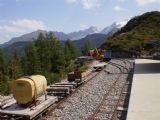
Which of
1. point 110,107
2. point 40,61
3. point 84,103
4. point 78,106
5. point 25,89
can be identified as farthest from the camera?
point 40,61

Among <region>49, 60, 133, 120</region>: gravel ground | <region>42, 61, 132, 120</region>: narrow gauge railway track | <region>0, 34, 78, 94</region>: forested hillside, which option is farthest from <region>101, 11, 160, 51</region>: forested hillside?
<region>42, 61, 132, 120</region>: narrow gauge railway track

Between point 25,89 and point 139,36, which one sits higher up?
point 139,36

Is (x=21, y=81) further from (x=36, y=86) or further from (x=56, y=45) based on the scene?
(x=56, y=45)

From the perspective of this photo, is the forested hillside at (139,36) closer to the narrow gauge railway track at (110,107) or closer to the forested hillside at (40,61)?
the forested hillside at (40,61)

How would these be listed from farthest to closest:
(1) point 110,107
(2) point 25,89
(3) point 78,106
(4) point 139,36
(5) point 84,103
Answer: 1. (4) point 139,36
2. (5) point 84,103
3. (3) point 78,106
4. (1) point 110,107
5. (2) point 25,89

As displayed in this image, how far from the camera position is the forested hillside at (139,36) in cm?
9618

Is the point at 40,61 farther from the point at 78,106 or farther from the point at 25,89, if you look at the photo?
the point at 25,89

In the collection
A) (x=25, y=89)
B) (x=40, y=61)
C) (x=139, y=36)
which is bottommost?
(x=40, y=61)

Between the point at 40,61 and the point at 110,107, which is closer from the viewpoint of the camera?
the point at 110,107

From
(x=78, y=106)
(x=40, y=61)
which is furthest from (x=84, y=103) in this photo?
(x=40, y=61)

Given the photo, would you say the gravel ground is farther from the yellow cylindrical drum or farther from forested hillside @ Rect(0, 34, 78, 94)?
forested hillside @ Rect(0, 34, 78, 94)

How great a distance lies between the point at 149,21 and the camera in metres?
164

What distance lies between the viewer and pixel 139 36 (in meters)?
121

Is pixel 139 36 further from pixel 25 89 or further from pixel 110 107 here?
pixel 25 89
